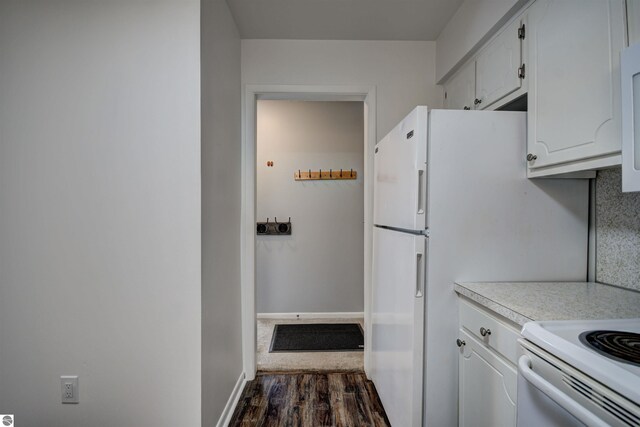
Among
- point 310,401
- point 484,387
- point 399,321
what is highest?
point 399,321

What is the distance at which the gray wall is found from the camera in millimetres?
1502

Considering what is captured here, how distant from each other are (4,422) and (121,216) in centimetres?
114

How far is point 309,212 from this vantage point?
347 cm

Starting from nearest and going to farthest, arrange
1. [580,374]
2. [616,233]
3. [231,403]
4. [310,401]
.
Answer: [580,374] → [616,233] → [231,403] → [310,401]

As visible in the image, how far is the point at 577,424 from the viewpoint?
68 cm

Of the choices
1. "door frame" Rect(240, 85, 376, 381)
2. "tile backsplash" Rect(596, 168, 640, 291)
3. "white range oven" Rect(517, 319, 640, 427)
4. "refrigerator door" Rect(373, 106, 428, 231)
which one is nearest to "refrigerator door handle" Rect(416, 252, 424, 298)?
"refrigerator door" Rect(373, 106, 428, 231)

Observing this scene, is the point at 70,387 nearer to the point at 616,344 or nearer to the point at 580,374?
the point at 580,374

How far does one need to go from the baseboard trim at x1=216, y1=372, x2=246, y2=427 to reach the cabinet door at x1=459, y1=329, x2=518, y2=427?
4.05 feet

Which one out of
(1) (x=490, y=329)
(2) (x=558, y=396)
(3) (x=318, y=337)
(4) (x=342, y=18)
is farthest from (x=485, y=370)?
(4) (x=342, y=18)

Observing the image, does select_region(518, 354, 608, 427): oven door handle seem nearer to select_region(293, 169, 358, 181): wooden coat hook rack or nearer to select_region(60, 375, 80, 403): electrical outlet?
select_region(60, 375, 80, 403): electrical outlet

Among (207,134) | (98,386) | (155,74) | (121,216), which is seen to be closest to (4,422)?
(98,386)

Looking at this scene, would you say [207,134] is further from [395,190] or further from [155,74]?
[395,190]

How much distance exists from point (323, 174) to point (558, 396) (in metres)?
2.92

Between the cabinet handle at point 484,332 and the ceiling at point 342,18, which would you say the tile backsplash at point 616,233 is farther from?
the ceiling at point 342,18
